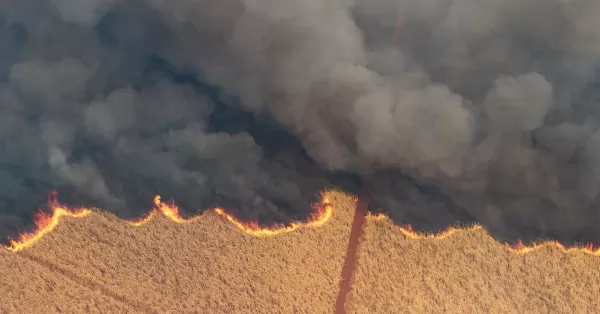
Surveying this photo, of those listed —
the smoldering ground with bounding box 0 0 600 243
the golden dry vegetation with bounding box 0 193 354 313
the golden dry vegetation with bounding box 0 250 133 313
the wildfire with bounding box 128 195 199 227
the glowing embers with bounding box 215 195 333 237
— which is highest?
the smoldering ground with bounding box 0 0 600 243

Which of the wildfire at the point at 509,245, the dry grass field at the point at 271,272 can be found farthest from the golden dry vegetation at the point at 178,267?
the wildfire at the point at 509,245

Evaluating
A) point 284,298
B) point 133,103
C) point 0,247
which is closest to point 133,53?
point 133,103

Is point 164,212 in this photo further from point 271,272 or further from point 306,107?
point 306,107

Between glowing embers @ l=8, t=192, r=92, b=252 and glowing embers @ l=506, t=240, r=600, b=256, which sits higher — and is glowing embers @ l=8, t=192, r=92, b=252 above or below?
below

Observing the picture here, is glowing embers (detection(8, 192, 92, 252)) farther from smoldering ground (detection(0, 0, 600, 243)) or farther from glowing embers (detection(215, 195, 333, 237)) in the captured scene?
glowing embers (detection(215, 195, 333, 237))

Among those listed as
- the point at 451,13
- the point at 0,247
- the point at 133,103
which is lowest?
the point at 0,247

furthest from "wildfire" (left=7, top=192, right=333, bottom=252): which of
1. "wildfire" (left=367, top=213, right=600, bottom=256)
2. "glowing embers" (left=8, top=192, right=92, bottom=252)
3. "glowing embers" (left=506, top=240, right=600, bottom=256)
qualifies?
"glowing embers" (left=506, top=240, right=600, bottom=256)

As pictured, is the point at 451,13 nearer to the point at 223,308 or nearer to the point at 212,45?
the point at 212,45

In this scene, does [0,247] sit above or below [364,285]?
below
